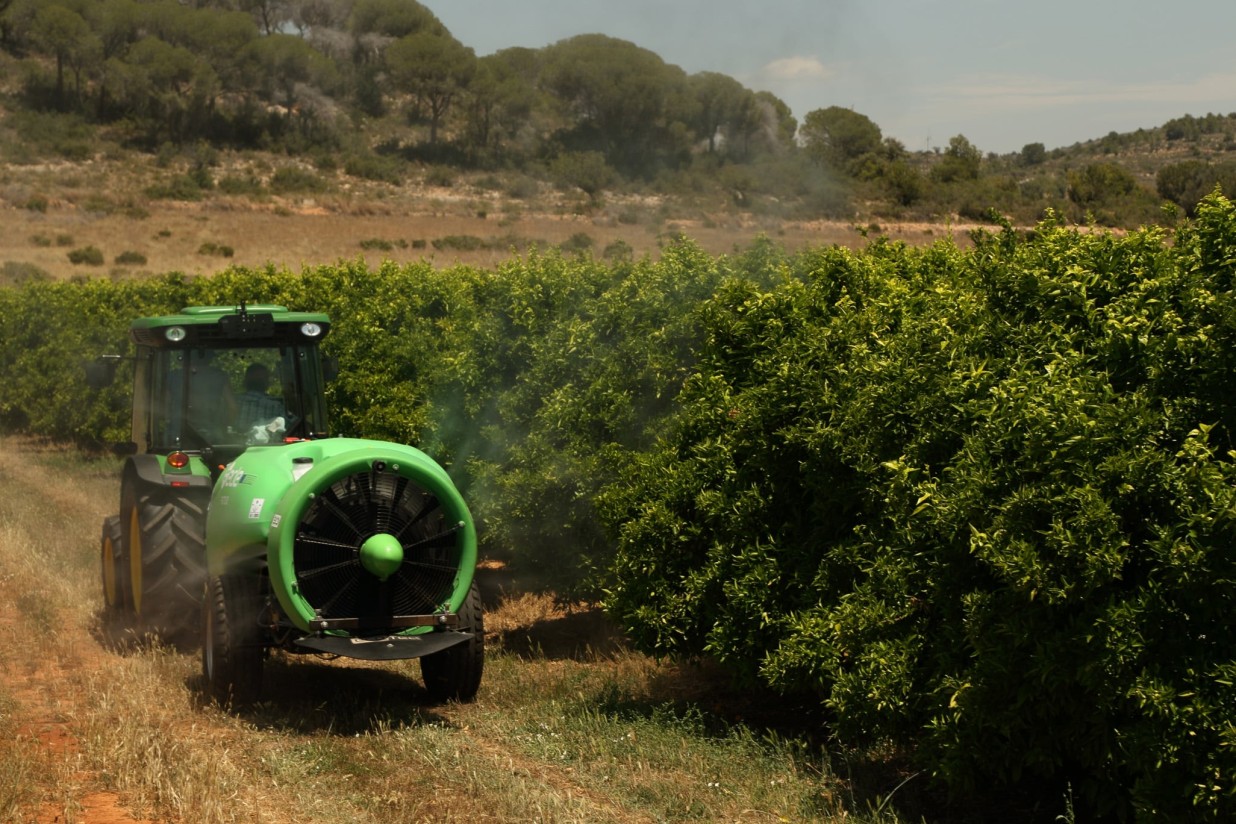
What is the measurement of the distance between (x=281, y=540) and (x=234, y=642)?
0.84m

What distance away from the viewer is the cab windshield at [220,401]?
10328mm

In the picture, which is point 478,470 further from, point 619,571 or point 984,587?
point 984,587

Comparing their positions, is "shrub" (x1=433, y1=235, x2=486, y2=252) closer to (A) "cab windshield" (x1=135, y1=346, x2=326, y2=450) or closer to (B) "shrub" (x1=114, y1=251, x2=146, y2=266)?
(B) "shrub" (x1=114, y1=251, x2=146, y2=266)

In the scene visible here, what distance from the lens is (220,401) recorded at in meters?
10.4

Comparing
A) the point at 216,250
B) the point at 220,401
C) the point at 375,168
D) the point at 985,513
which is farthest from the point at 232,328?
the point at 375,168

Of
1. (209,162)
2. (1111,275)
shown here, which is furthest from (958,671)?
(209,162)

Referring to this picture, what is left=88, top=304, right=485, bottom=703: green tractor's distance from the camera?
805 cm

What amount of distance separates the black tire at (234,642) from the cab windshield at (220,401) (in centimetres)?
202

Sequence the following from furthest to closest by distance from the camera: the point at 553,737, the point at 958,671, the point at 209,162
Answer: the point at 209,162, the point at 553,737, the point at 958,671

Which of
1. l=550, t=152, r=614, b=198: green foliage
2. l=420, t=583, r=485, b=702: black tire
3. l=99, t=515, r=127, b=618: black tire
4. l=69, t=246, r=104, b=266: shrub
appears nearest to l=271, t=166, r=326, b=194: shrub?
l=550, t=152, r=614, b=198: green foliage

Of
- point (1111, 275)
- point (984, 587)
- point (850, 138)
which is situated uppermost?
point (850, 138)

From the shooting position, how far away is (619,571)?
8.75 m

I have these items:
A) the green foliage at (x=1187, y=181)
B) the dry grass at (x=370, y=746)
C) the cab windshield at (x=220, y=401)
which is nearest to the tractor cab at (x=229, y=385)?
the cab windshield at (x=220, y=401)

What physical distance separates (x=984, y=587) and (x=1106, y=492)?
0.90 m
